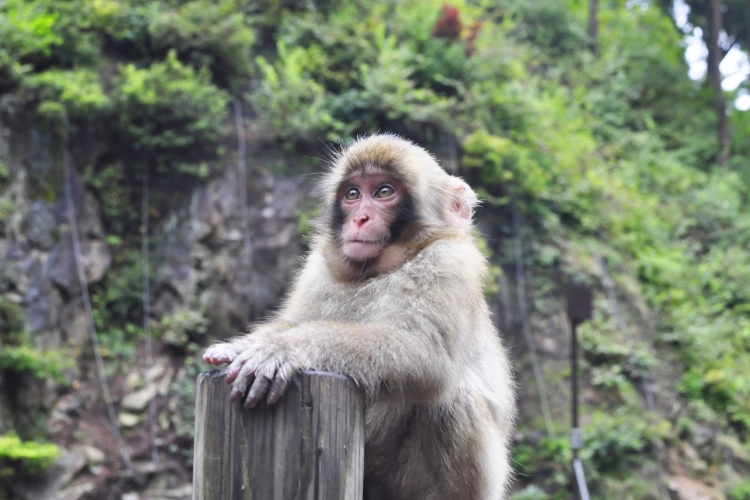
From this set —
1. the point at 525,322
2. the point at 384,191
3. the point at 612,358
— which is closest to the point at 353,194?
the point at 384,191

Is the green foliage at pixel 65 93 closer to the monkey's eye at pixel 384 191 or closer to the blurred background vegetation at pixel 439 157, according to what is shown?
the blurred background vegetation at pixel 439 157

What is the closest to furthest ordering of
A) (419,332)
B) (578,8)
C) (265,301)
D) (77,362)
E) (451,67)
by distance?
(419,332)
(77,362)
(265,301)
(451,67)
(578,8)

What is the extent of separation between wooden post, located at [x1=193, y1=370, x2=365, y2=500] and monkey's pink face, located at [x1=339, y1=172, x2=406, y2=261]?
3.19 feet

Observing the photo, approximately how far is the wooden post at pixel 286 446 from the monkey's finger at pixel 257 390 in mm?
31

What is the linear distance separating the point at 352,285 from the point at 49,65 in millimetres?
7544

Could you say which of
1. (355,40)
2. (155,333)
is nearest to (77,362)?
(155,333)

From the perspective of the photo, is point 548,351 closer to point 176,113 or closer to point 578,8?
point 176,113

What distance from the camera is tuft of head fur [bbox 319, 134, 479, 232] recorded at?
9.68 feet

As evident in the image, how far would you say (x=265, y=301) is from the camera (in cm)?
855

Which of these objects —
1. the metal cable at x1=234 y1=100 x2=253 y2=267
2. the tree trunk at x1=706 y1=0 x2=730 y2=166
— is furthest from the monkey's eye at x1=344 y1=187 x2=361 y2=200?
the tree trunk at x1=706 y1=0 x2=730 y2=166

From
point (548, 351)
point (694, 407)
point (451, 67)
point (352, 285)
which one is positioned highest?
point (451, 67)

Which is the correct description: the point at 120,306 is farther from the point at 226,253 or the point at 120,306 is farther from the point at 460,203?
the point at 460,203

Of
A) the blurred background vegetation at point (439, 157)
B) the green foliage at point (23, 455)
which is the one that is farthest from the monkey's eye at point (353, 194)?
the green foliage at point (23, 455)

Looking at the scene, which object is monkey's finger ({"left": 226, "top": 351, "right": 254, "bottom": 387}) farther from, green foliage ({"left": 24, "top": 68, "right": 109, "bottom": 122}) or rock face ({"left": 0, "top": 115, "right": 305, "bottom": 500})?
green foliage ({"left": 24, "top": 68, "right": 109, "bottom": 122})
